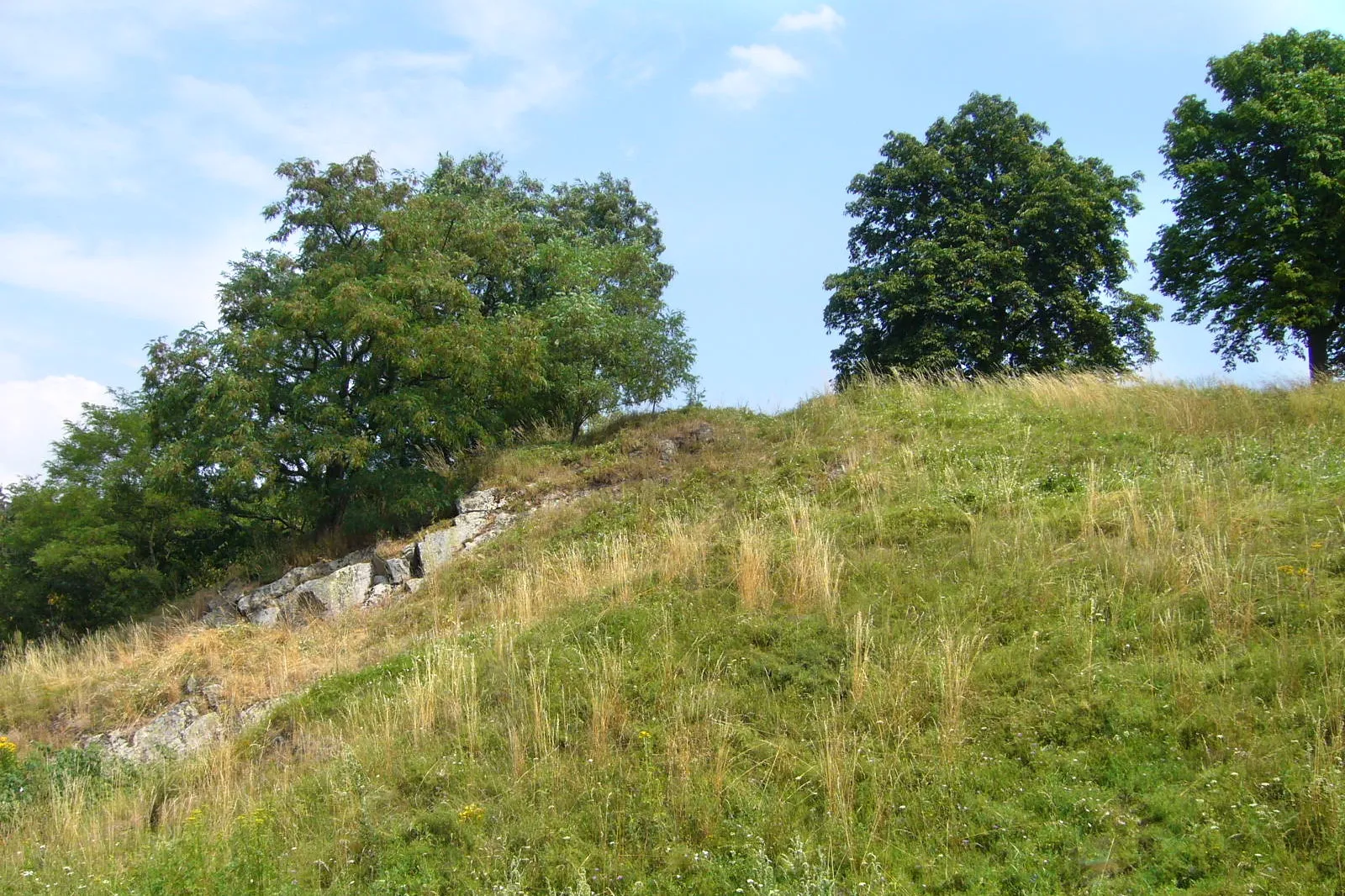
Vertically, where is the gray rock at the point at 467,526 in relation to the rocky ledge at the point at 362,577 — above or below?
above

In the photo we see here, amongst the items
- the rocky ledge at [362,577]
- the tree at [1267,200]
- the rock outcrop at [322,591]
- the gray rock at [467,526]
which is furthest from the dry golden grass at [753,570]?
the tree at [1267,200]

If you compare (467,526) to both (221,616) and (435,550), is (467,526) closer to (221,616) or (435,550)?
(435,550)

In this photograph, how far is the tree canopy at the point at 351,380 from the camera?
15.5 meters

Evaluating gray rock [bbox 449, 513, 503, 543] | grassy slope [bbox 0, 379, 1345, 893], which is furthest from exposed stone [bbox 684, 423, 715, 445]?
grassy slope [bbox 0, 379, 1345, 893]

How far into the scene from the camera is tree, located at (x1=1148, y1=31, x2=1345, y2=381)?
21609 mm

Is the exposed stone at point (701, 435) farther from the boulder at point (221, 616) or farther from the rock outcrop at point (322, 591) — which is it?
the boulder at point (221, 616)

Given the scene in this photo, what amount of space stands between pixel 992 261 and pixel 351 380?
52.6 ft

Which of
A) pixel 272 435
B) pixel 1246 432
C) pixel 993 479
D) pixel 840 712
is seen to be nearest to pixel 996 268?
pixel 1246 432

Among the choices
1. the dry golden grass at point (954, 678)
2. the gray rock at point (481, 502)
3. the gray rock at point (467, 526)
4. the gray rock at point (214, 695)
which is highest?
the gray rock at point (481, 502)

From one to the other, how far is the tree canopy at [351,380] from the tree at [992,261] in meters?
7.06

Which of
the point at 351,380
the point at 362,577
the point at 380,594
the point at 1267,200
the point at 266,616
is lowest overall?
the point at 266,616

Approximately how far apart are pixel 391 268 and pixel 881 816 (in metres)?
14.2

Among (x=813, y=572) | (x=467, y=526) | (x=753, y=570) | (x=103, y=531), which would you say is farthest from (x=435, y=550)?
(x=103, y=531)

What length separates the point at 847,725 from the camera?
571 cm
